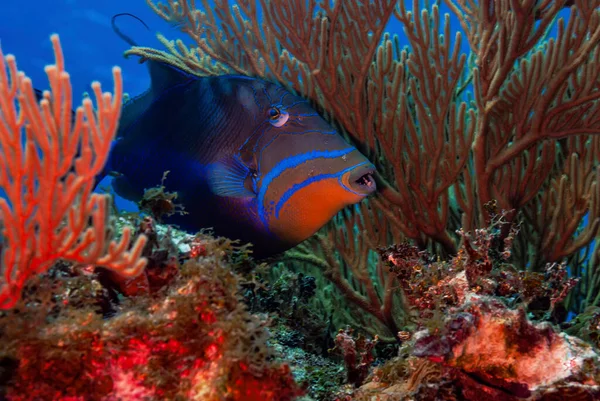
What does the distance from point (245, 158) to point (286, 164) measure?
1.00 ft

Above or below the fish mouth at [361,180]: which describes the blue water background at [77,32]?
above

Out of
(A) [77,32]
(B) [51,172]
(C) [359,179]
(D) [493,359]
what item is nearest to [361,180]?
(C) [359,179]

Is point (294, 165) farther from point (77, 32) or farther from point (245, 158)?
point (77, 32)

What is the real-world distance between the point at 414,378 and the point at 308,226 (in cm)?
118

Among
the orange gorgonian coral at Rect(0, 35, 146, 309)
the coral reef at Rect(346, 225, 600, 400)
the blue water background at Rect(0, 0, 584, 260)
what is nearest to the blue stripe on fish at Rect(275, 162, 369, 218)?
the coral reef at Rect(346, 225, 600, 400)

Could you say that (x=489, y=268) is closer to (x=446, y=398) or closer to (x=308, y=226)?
(x=446, y=398)

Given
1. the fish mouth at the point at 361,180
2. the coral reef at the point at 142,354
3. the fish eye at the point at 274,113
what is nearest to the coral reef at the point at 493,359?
the coral reef at the point at 142,354

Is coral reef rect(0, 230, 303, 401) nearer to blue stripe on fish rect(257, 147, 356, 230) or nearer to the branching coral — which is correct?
blue stripe on fish rect(257, 147, 356, 230)

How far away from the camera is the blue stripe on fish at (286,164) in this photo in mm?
2315

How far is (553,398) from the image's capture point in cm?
128

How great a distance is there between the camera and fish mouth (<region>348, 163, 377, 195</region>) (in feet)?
7.39

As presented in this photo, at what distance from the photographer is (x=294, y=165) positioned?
7.93 feet

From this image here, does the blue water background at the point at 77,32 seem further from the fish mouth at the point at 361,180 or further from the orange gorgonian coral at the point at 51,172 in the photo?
the orange gorgonian coral at the point at 51,172

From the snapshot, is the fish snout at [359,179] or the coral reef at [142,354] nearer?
the coral reef at [142,354]
